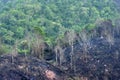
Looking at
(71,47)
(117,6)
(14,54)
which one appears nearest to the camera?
(14,54)

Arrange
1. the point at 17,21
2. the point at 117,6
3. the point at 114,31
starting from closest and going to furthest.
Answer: the point at 114,31 → the point at 17,21 → the point at 117,6

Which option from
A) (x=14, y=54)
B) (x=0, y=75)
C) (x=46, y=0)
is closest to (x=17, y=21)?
(x=46, y=0)

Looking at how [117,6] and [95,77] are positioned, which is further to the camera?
[117,6]

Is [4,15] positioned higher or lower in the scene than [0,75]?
higher

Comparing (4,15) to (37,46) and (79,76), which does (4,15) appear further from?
(79,76)

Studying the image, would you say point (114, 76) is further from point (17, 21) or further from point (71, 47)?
point (17, 21)

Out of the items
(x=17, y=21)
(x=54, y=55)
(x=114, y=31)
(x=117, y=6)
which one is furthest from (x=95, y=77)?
(x=117, y=6)

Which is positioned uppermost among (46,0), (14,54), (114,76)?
(46,0)
